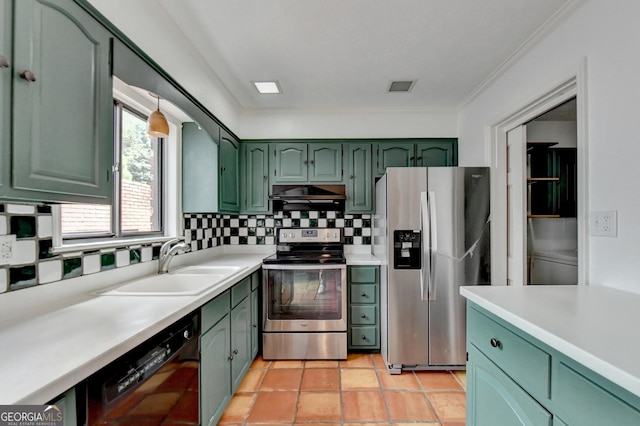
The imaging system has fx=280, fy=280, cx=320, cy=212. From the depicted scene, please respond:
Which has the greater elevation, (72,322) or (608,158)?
(608,158)

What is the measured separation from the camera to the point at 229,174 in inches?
106

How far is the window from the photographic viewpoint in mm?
1546

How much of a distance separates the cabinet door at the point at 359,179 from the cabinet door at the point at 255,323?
1.27 m

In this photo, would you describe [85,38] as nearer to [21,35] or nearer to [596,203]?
[21,35]

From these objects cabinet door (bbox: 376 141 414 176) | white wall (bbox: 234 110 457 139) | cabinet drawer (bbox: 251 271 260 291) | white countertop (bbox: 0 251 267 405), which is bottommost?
cabinet drawer (bbox: 251 271 260 291)

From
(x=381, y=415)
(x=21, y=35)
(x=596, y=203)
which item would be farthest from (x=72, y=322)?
(x=596, y=203)

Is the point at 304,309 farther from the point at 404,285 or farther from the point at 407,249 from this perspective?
the point at 407,249

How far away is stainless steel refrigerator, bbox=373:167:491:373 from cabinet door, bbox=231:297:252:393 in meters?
1.14

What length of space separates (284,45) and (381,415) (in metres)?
2.53

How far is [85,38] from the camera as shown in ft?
3.50

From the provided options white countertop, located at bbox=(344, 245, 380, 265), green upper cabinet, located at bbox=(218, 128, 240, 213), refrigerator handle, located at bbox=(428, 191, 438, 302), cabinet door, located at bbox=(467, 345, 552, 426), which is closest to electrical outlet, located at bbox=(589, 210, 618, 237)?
cabinet door, located at bbox=(467, 345, 552, 426)

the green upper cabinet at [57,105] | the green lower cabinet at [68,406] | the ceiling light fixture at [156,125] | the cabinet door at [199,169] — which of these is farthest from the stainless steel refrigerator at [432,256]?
the green lower cabinet at [68,406]

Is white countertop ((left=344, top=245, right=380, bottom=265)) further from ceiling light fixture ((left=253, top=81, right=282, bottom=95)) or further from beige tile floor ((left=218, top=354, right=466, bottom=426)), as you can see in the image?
ceiling light fixture ((left=253, top=81, right=282, bottom=95))

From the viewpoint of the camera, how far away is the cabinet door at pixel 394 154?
299 cm
